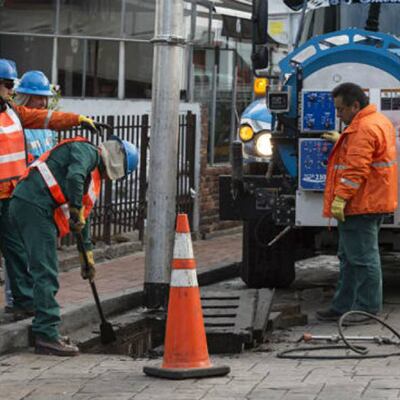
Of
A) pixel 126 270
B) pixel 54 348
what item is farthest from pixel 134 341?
pixel 126 270

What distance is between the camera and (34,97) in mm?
10359

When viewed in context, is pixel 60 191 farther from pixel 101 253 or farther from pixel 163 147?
pixel 101 253

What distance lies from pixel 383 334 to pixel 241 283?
10.6 feet

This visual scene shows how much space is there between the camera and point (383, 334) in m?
9.75

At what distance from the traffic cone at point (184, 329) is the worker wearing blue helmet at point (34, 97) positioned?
2.34m

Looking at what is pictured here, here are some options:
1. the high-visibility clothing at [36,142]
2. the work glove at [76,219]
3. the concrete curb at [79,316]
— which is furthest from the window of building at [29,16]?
the work glove at [76,219]

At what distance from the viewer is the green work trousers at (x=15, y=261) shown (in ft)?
32.2

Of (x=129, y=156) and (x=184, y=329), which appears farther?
(x=129, y=156)

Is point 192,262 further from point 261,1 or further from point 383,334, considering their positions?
point 261,1

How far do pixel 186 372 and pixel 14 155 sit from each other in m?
2.54

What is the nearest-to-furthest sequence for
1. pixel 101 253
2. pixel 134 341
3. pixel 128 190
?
1. pixel 134 341
2. pixel 101 253
3. pixel 128 190

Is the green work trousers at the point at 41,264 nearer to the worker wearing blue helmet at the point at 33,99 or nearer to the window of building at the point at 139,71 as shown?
the worker wearing blue helmet at the point at 33,99

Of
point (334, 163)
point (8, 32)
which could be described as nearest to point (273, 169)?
point (334, 163)

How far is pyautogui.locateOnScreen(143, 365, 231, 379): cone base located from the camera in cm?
798
